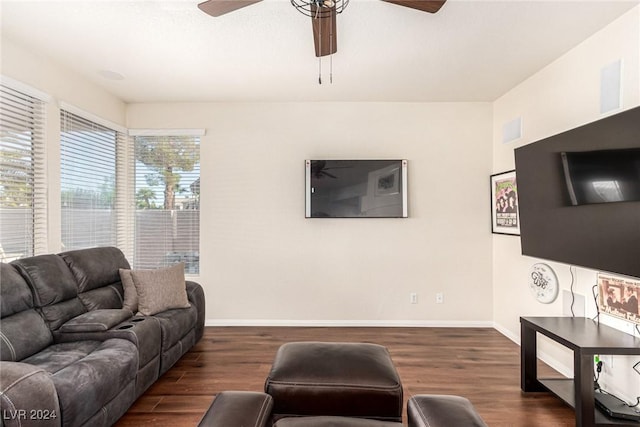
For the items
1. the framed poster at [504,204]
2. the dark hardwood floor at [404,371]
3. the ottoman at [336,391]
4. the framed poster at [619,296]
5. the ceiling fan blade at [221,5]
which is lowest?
the dark hardwood floor at [404,371]

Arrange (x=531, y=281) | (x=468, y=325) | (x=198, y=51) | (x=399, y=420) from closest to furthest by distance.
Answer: (x=399, y=420) < (x=198, y=51) < (x=531, y=281) < (x=468, y=325)

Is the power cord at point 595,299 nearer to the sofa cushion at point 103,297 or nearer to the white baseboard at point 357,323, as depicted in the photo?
the white baseboard at point 357,323

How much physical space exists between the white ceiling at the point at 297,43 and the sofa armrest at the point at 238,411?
2.26 meters

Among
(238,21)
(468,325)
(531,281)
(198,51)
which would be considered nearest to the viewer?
(238,21)

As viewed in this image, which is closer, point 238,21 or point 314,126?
point 238,21

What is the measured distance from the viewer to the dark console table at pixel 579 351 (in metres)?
1.90

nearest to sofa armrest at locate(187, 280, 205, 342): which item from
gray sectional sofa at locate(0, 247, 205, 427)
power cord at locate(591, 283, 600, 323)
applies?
gray sectional sofa at locate(0, 247, 205, 427)

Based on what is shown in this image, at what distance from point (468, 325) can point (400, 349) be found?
1165 millimetres

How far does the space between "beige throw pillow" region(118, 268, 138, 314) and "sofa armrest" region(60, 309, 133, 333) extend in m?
0.45

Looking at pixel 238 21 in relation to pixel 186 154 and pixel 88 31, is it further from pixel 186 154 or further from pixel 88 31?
pixel 186 154

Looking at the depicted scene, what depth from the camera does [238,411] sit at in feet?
4.38

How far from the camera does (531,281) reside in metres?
3.12

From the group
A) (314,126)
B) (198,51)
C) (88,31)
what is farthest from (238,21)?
(314,126)

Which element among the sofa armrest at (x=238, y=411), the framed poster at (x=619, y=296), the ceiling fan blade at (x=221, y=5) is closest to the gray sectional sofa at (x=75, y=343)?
the sofa armrest at (x=238, y=411)
